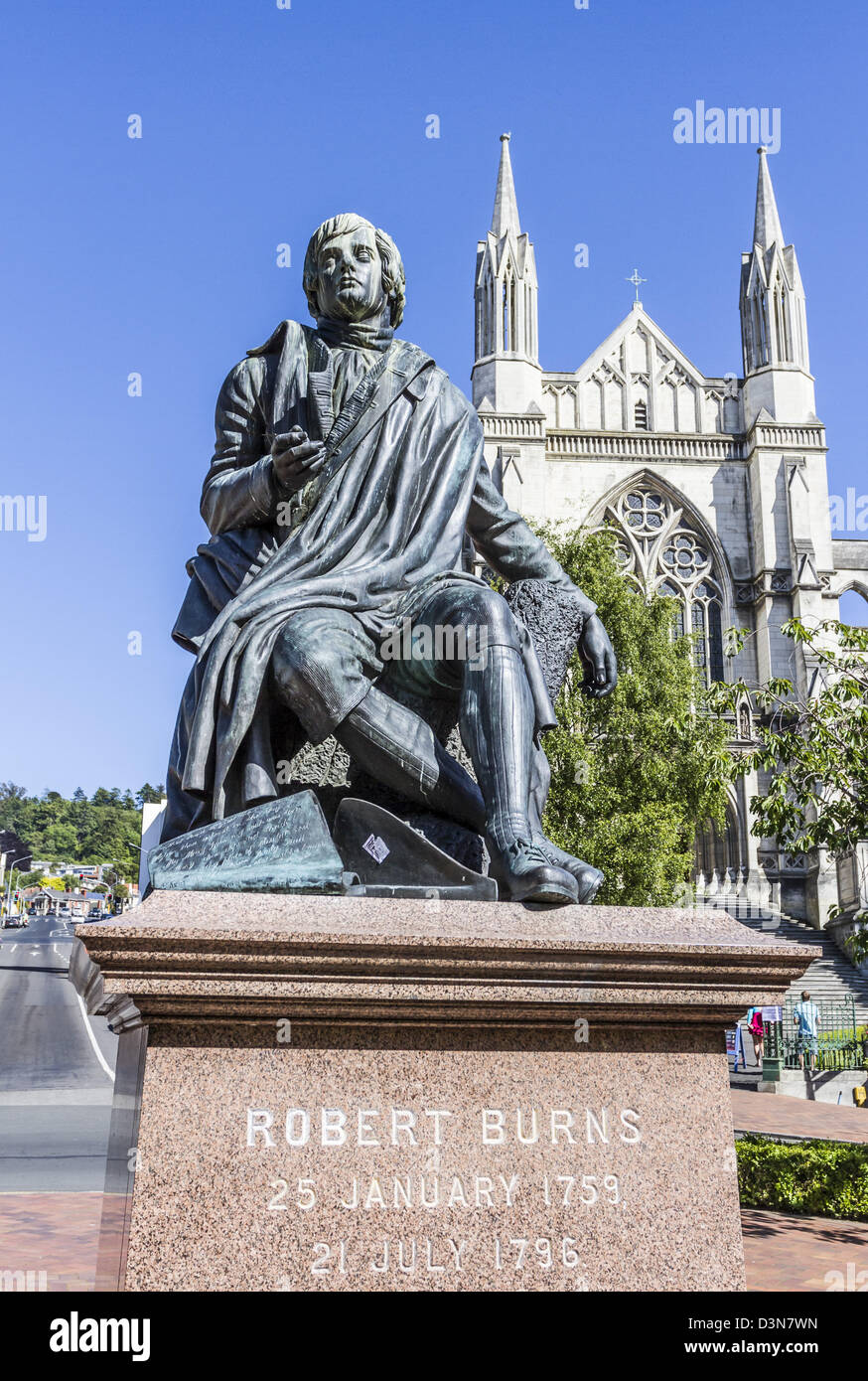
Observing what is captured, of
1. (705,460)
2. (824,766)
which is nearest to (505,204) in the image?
(705,460)

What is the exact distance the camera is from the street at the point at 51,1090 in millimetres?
10188

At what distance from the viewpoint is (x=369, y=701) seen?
3412mm

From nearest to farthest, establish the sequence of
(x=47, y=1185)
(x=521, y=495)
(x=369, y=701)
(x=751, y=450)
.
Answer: (x=369, y=701) < (x=47, y=1185) < (x=521, y=495) < (x=751, y=450)

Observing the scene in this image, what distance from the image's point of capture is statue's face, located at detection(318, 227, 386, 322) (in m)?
4.16

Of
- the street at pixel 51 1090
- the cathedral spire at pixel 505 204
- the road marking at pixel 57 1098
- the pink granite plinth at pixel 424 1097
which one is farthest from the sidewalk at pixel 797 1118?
the cathedral spire at pixel 505 204

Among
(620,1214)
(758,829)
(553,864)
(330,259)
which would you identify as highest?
(330,259)

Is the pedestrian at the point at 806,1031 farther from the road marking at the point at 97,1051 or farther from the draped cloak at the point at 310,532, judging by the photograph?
the draped cloak at the point at 310,532

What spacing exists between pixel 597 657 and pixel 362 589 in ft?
3.07

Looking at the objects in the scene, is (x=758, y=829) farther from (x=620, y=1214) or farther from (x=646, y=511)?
(x=646, y=511)

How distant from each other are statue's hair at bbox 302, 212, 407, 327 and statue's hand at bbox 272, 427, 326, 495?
0.74 metres

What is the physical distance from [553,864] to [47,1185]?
761cm

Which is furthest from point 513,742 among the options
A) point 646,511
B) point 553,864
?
point 646,511

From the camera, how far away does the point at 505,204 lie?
4000cm

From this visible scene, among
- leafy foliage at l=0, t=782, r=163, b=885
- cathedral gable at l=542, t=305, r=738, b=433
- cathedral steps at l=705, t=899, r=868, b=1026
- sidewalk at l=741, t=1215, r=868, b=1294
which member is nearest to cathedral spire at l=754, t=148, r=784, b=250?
cathedral gable at l=542, t=305, r=738, b=433
